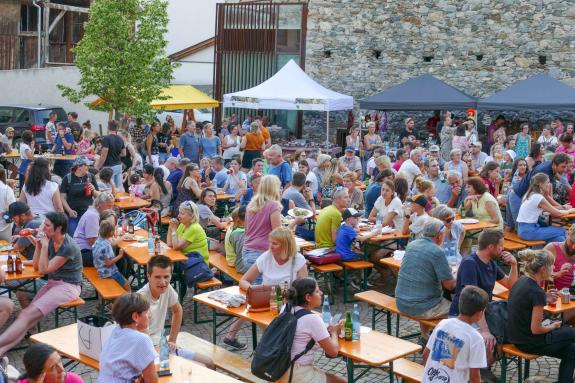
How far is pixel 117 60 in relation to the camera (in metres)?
20.8

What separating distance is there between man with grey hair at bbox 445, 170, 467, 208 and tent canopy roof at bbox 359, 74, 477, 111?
8.32m

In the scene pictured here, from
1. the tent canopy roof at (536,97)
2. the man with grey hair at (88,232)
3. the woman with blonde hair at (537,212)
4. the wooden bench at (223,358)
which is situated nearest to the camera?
the wooden bench at (223,358)

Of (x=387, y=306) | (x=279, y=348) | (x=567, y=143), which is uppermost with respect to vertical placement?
(x=567, y=143)

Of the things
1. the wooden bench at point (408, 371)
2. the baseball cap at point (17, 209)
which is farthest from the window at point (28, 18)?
the wooden bench at point (408, 371)

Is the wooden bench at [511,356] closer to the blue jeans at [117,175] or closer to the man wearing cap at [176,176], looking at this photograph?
the man wearing cap at [176,176]

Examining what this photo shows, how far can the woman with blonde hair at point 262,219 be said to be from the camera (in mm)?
9305

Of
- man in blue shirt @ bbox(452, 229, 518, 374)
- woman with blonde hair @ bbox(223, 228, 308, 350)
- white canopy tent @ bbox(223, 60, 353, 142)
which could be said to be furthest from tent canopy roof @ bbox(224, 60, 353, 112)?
Result: man in blue shirt @ bbox(452, 229, 518, 374)

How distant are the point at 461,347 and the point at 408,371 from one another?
36.7 inches

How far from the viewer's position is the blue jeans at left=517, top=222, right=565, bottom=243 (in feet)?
35.2

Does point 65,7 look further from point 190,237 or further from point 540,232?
point 540,232

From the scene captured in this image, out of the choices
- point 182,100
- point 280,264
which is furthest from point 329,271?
point 182,100

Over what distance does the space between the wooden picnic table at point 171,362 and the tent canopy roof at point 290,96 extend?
12.7 meters

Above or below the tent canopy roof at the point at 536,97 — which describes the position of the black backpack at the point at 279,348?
below

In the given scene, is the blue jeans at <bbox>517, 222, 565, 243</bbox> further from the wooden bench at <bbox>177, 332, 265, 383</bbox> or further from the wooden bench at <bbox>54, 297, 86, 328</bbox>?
the wooden bench at <bbox>54, 297, 86, 328</bbox>
